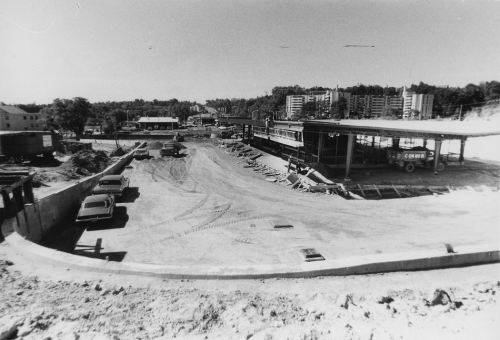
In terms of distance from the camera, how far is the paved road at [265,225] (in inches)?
454

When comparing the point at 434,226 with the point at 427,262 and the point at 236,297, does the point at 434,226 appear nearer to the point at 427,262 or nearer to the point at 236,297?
the point at 427,262

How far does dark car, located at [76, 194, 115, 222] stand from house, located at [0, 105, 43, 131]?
7378 cm

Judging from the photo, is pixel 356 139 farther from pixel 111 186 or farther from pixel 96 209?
pixel 96 209

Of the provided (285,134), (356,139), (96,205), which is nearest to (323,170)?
(285,134)

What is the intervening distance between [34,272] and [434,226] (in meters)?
16.5

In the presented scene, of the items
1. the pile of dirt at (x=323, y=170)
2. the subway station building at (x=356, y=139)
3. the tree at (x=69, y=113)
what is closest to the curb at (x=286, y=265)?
the subway station building at (x=356, y=139)

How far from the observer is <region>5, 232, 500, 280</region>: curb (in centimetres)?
771

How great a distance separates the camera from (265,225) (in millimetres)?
14531

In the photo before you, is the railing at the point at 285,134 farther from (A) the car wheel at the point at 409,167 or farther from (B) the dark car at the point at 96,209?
(B) the dark car at the point at 96,209

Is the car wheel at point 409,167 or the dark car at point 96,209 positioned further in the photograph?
the car wheel at point 409,167

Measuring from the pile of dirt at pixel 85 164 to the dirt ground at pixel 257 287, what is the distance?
38.9 ft

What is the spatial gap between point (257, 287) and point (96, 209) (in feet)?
34.3

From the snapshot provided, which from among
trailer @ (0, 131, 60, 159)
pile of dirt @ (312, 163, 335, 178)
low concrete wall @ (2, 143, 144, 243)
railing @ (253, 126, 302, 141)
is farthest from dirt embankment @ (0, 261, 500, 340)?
trailer @ (0, 131, 60, 159)

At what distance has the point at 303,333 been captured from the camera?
18.4 feet
